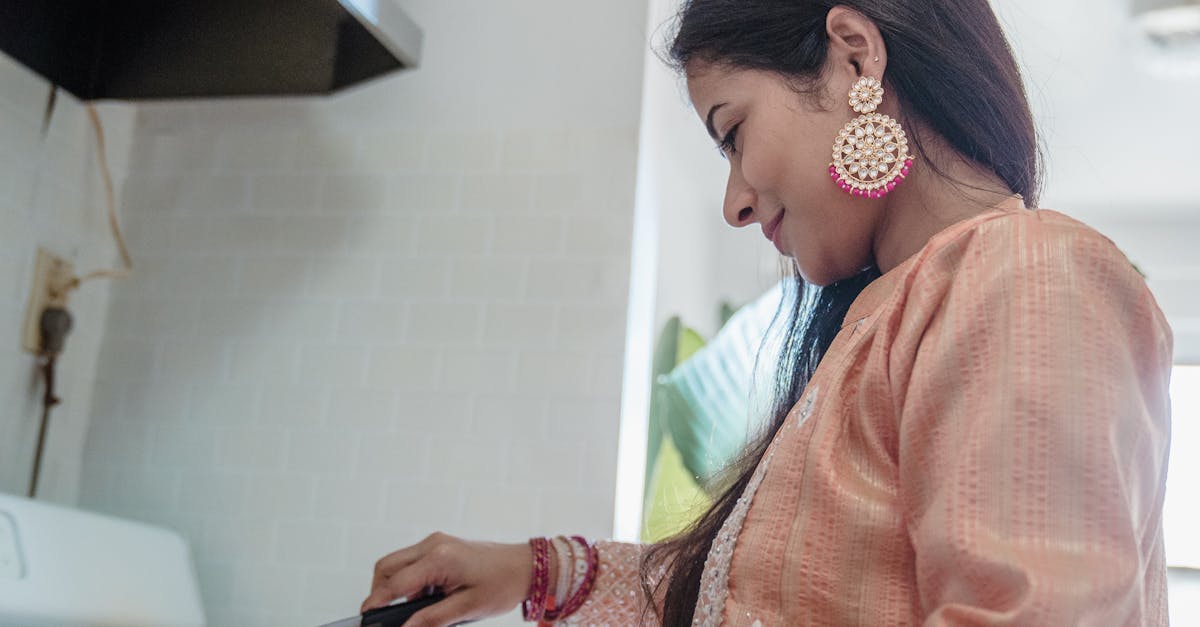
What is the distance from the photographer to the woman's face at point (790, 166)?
0.83m

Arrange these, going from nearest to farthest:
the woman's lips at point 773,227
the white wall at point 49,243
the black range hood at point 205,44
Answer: the woman's lips at point 773,227 → the black range hood at point 205,44 → the white wall at point 49,243

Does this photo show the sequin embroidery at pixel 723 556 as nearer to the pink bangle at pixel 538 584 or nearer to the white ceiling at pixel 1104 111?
the pink bangle at pixel 538 584

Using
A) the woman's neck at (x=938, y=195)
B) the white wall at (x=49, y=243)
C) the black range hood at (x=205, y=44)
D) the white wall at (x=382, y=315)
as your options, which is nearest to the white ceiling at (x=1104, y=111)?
the white wall at (x=382, y=315)

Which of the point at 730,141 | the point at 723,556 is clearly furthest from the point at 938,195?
the point at 723,556

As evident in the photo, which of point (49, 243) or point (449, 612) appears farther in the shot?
point (49, 243)

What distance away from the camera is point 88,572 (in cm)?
138

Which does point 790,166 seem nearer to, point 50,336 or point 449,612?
point 449,612

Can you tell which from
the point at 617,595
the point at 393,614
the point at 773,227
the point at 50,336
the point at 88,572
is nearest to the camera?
the point at 773,227

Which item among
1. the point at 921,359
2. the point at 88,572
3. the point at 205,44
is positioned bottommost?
the point at 88,572

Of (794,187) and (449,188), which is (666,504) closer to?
(449,188)

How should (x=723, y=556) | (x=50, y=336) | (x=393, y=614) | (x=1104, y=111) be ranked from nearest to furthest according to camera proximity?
1. (x=723, y=556)
2. (x=393, y=614)
3. (x=50, y=336)
4. (x=1104, y=111)

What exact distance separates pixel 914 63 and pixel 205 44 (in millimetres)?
1016

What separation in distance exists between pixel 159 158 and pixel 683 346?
3.34 ft

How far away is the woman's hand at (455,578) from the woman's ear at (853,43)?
537mm
